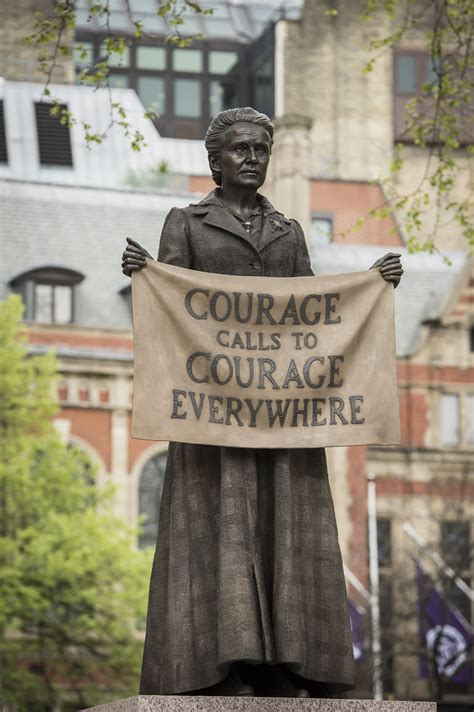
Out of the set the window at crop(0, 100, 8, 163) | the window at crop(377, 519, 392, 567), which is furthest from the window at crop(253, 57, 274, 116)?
the window at crop(377, 519, 392, 567)

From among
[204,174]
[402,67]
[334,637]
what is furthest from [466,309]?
[334,637]

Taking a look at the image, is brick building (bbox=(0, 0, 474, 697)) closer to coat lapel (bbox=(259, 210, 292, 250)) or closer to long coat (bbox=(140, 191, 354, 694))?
coat lapel (bbox=(259, 210, 292, 250))

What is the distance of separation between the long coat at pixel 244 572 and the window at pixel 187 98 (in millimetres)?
44994

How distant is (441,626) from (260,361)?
2594cm

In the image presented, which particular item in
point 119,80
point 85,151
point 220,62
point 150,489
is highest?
point 220,62

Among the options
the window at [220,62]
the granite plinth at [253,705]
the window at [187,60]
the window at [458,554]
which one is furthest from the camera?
the window at [187,60]

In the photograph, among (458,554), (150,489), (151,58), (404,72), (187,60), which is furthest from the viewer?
(187,60)

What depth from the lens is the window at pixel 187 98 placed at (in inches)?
2041

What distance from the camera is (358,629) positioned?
112 feet

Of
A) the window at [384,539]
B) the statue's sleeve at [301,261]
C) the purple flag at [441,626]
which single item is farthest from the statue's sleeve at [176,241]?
the window at [384,539]

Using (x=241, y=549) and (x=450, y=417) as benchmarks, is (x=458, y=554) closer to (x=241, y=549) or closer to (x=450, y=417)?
(x=450, y=417)

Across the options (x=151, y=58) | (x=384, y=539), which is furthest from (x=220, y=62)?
(x=384, y=539)

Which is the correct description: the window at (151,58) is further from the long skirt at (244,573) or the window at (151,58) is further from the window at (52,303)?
the long skirt at (244,573)

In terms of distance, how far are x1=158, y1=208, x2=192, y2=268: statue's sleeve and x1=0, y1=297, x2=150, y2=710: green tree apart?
21.1 metres
